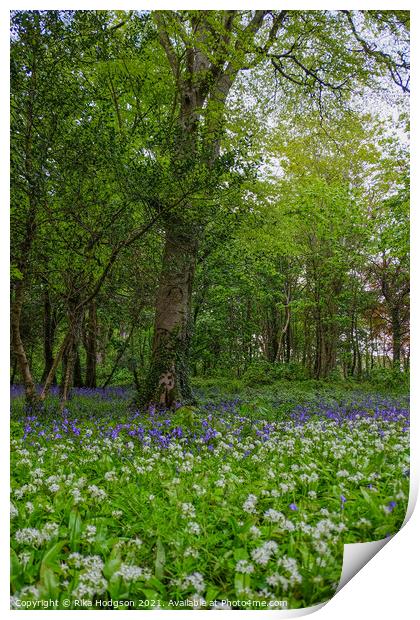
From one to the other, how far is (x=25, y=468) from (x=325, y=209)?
293 centimetres

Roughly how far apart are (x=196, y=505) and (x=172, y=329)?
2.08 m

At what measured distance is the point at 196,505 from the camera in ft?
7.22

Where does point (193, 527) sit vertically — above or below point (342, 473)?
below

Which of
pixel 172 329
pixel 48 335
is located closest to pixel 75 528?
pixel 48 335

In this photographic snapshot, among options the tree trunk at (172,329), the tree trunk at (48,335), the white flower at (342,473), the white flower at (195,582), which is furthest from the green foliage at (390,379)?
the tree trunk at (48,335)

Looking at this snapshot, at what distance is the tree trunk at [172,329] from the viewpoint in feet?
12.4

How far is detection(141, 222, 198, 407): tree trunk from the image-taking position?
12.4 ft

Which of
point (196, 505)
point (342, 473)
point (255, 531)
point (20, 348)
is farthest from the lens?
point (20, 348)

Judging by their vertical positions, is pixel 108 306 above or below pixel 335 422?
above

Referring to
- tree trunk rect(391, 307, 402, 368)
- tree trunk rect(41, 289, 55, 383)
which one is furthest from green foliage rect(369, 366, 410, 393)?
tree trunk rect(41, 289, 55, 383)

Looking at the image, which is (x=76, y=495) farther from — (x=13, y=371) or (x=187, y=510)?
(x=13, y=371)
